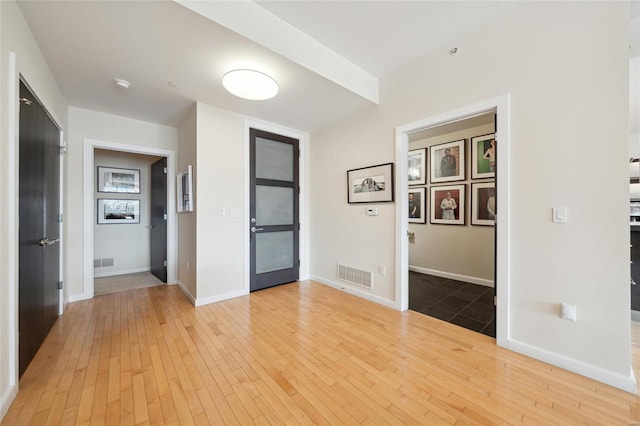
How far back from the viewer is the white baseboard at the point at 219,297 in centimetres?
318

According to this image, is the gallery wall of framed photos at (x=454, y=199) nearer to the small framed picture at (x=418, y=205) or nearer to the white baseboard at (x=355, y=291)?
the small framed picture at (x=418, y=205)

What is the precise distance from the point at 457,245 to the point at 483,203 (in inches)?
32.1

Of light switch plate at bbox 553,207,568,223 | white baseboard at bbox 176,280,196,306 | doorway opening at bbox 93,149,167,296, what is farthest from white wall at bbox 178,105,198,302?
light switch plate at bbox 553,207,568,223

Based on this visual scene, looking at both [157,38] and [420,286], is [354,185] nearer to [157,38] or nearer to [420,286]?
[420,286]

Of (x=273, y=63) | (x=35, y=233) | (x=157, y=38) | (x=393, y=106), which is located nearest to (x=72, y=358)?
(x=35, y=233)

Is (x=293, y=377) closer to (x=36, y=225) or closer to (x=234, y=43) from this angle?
(x=36, y=225)

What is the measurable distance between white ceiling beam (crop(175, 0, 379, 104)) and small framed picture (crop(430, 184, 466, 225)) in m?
2.38

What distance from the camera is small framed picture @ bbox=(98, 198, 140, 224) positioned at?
4.76m

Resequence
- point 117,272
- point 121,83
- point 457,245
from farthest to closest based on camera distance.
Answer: point 117,272, point 457,245, point 121,83

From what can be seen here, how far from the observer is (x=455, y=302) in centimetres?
327

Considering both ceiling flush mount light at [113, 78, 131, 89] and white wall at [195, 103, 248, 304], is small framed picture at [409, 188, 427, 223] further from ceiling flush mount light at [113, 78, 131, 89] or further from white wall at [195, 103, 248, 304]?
ceiling flush mount light at [113, 78, 131, 89]

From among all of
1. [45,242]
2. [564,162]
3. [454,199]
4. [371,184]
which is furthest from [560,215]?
[45,242]

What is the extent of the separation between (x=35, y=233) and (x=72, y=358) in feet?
3.52

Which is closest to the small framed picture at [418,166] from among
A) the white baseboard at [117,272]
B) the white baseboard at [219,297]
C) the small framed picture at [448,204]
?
the small framed picture at [448,204]
